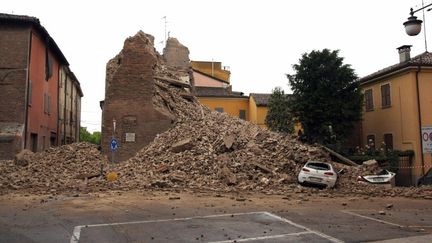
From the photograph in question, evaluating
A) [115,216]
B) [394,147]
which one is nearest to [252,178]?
[115,216]

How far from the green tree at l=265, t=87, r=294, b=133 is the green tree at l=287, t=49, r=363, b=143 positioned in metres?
12.1

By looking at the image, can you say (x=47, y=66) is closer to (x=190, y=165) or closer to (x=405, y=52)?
(x=190, y=165)

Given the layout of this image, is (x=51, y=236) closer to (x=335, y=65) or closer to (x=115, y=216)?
(x=115, y=216)

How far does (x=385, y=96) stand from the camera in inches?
1293

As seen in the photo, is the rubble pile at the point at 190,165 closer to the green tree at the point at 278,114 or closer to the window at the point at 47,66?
the window at the point at 47,66

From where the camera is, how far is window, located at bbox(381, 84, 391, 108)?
107 ft

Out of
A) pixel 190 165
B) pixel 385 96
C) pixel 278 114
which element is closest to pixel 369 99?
pixel 385 96

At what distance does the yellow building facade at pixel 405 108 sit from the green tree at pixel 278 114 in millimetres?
10303

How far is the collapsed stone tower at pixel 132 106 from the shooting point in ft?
84.2

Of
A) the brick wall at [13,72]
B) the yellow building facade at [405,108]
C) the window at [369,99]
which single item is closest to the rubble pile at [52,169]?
the brick wall at [13,72]

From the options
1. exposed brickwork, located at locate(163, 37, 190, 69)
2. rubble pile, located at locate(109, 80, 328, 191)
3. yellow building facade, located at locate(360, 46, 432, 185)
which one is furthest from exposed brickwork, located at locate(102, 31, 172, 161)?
yellow building facade, located at locate(360, 46, 432, 185)

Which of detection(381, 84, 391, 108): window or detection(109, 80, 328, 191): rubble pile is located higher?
detection(381, 84, 391, 108): window

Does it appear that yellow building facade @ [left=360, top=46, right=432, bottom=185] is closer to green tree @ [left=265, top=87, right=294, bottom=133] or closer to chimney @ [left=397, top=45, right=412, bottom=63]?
chimney @ [left=397, top=45, right=412, bottom=63]

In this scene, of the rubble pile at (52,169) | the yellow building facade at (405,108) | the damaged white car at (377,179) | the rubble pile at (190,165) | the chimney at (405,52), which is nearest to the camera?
the rubble pile at (52,169)
